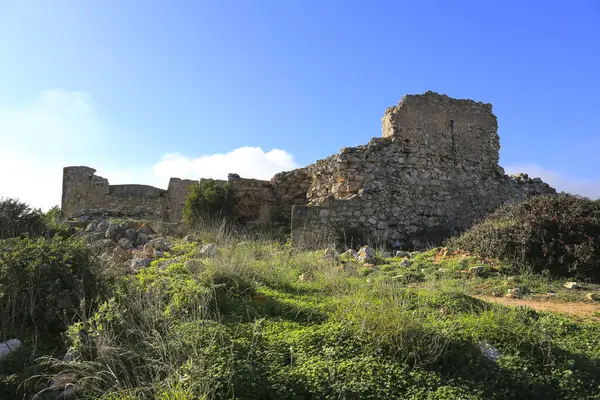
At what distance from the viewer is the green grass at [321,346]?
3.27 m

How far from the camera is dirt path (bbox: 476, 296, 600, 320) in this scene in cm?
515

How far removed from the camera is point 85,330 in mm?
3980

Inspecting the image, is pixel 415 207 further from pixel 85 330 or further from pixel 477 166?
pixel 85 330

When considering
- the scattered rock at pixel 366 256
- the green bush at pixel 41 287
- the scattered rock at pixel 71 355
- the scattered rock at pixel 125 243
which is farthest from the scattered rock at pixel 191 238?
the scattered rock at pixel 71 355

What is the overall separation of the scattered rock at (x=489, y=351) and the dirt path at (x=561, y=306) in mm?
1649

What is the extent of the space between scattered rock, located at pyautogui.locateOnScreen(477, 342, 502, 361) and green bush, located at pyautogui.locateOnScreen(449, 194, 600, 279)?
3.89 m

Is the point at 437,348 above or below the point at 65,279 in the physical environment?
below

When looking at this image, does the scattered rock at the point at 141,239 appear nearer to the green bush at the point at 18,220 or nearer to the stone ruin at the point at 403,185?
the green bush at the point at 18,220

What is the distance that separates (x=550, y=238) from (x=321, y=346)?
541 centimetres

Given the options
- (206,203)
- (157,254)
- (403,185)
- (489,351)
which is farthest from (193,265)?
(206,203)

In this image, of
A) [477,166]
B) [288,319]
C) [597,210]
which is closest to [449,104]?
[477,166]

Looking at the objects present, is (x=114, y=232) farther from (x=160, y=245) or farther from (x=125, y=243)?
(x=160, y=245)

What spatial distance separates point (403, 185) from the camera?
1109cm

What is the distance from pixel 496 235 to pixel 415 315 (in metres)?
4.50
